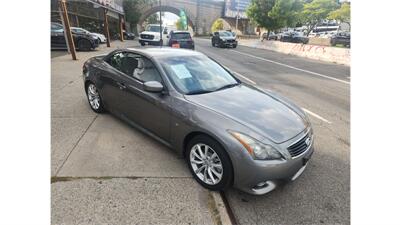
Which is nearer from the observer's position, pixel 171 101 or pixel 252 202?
pixel 252 202

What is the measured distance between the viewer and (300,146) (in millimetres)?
2943

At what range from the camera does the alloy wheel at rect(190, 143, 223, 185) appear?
117 inches

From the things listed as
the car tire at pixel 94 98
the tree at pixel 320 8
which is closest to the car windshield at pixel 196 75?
the car tire at pixel 94 98

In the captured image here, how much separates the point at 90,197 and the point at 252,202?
173cm

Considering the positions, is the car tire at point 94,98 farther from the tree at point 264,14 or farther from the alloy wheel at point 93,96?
the tree at point 264,14

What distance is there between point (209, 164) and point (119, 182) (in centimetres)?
107

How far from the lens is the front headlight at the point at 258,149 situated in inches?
105

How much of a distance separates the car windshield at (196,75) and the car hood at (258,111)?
18 cm

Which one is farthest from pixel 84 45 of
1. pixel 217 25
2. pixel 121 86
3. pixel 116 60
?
pixel 217 25

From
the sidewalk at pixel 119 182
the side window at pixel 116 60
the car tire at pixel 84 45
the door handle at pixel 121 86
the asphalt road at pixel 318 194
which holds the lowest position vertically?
the asphalt road at pixel 318 194

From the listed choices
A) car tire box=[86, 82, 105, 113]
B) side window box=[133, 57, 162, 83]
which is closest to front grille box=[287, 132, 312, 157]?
side window box=[133, 57, 162, 83]

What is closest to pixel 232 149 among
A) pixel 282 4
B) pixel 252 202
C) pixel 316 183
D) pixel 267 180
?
pixel 267 180

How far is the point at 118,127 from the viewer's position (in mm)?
4645
